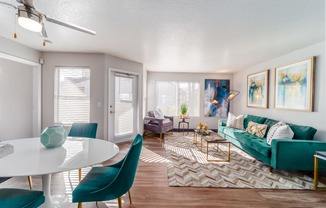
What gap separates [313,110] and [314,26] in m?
1.56

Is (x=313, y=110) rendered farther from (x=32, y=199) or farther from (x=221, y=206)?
(x=32, y=199)

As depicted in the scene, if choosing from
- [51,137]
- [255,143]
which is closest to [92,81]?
[51,137]

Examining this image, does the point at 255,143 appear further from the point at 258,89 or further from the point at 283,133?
the point at 258,89

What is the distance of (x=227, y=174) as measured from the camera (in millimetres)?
2688

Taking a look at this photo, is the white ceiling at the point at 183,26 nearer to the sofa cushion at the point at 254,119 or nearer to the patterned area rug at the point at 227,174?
the sofa cushion at the point at 254,119

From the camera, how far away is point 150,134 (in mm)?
5594

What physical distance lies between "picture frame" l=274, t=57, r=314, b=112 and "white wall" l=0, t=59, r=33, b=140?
605 cm

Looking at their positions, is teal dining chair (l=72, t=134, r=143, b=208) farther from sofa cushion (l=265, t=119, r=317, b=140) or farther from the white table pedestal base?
sofa cushion (l=265, t=119, r=317, b=140)

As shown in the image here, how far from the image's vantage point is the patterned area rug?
7.80ft

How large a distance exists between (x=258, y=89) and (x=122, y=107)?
4.02 meters

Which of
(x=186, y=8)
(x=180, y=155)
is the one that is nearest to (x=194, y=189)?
(x=180, y=155)

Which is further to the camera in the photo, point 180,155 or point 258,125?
point 258,125

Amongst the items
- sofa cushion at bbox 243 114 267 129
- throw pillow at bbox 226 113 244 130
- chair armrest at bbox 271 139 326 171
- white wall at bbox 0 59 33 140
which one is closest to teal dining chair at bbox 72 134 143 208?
chair armrest at bbox 271 139 326 171

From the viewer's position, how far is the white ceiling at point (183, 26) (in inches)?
70.6
